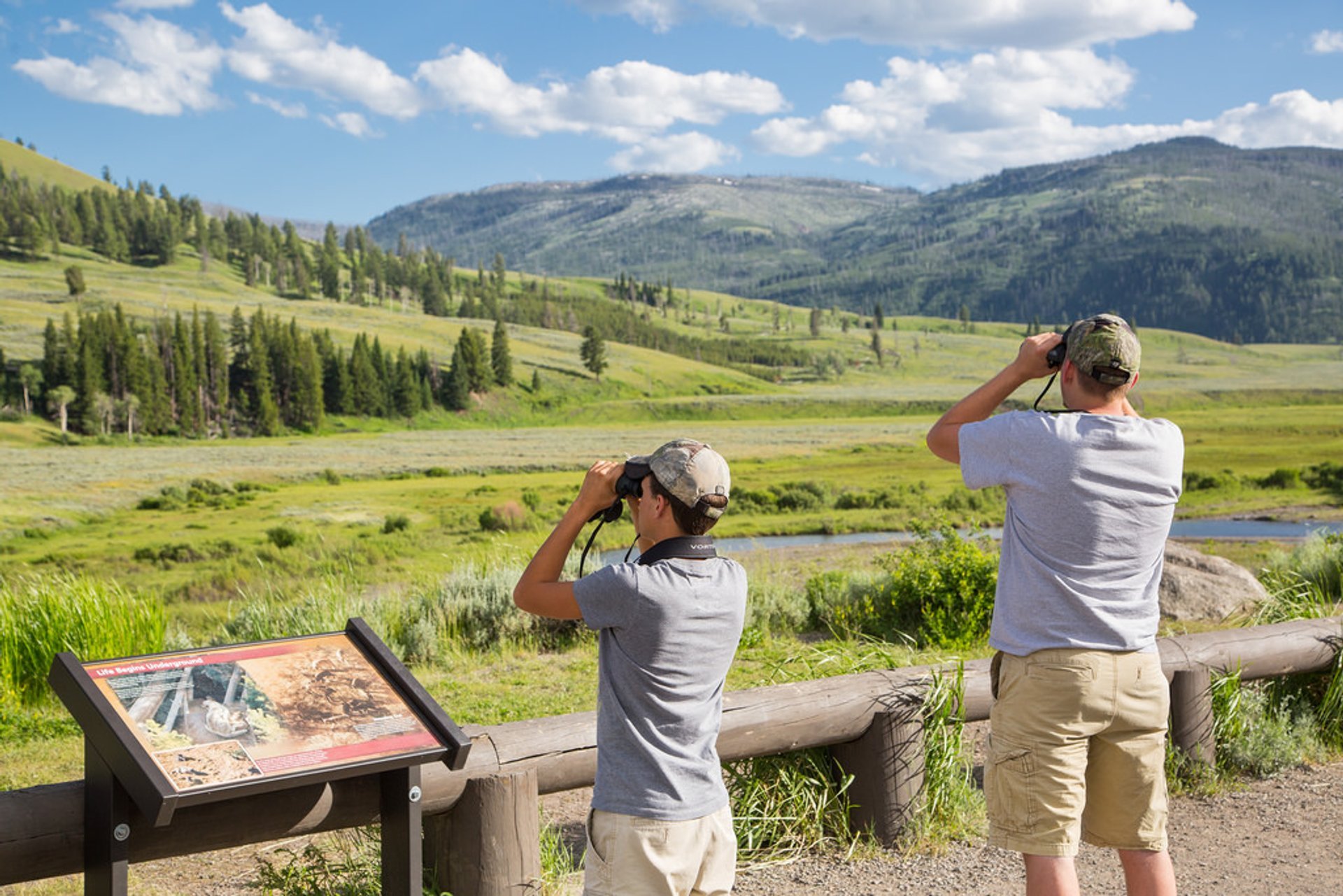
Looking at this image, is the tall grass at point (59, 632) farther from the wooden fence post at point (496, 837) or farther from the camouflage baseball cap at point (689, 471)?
the camouflage baseball cap at point (689, 471)

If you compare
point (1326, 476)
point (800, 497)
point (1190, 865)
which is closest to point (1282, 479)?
point (1326, 476)

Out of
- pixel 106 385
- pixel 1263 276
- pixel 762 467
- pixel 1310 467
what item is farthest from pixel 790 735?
pixel 1263 276

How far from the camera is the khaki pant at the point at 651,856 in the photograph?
231 centimetres

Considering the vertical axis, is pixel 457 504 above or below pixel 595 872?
below

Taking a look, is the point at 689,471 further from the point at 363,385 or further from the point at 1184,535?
the point at 1184,535

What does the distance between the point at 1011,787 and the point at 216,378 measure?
58.3 ft

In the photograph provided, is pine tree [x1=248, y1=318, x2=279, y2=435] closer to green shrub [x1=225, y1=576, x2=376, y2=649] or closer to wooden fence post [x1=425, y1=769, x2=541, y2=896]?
green shrub [x1=225, y1=576, x2=376, y2=649]

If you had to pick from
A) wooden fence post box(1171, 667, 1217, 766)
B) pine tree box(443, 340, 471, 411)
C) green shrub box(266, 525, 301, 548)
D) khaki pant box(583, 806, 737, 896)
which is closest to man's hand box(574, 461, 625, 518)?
khaki pant box(583, 806, 737, 896)

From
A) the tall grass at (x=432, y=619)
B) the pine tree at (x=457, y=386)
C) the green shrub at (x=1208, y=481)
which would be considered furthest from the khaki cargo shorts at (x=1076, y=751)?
the green shrub at (x=1208, y=481)

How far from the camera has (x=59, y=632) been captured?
326 inches

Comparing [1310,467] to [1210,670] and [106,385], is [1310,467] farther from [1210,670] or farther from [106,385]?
[106,385]

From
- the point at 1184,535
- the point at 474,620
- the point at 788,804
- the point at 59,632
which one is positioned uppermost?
the point at 788,804

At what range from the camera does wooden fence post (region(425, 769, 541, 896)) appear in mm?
3324

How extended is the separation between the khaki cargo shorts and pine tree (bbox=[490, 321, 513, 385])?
821 inches
